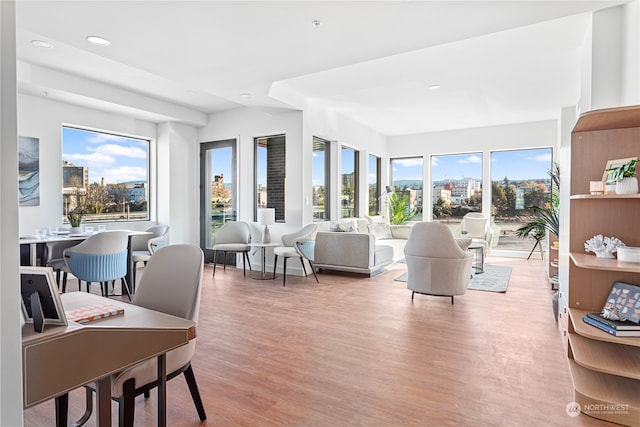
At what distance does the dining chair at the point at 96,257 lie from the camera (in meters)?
4.02

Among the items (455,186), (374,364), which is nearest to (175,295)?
(374,364)

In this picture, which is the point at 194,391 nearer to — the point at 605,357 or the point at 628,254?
the point at 605,357

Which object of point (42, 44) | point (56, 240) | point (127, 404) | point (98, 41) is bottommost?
point (127, 404)

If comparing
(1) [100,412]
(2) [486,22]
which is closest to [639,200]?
(2) [486,22]

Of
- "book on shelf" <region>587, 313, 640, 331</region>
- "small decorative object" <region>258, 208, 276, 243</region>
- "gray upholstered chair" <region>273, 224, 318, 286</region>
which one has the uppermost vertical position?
"small decorative object" <region>258, 208, 276, 243</region>

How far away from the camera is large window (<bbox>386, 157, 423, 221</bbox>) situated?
30.8 ft

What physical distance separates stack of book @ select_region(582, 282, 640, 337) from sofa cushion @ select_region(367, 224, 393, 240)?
554 cm

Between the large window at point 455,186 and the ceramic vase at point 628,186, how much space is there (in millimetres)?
6719

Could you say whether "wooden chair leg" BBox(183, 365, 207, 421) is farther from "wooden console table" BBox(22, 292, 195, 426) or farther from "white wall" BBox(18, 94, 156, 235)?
"white wall" BBox(18, 94, 156, 235)

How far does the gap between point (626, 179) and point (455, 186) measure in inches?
275

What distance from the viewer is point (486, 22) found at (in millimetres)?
2936

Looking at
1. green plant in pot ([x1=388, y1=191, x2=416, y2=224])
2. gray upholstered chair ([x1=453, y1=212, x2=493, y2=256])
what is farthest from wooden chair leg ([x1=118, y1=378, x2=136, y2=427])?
green plant in pot ([x1=388, y1=191, x2=416, y2=224])

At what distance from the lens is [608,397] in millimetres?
2111

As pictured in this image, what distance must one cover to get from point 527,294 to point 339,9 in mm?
4169
